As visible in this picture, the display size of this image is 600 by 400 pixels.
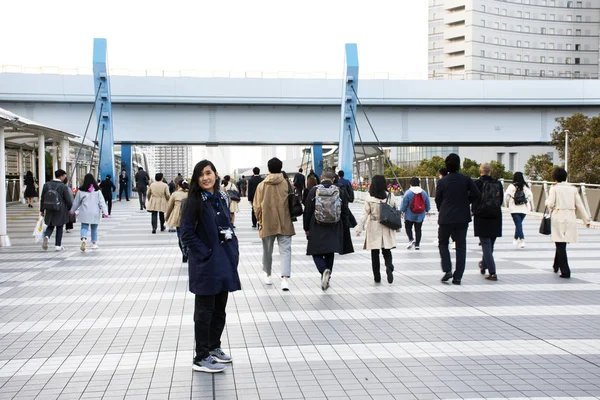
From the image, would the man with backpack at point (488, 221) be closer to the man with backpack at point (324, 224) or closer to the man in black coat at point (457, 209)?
the man in black coat at point (457, 209)

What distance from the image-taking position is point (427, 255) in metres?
13.5

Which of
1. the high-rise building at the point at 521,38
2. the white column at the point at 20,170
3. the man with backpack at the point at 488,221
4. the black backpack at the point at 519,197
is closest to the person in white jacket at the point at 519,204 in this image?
the black backpack at the point at 519,197

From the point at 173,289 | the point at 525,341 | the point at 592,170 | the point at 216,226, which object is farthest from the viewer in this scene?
the point at 592,170

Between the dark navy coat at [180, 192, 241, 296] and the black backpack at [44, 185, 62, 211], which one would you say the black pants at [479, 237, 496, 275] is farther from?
the black backpack at [44, 185, 62, 211]

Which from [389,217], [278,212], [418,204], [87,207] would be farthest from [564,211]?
[87,207]

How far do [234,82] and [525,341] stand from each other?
33165 millimetres

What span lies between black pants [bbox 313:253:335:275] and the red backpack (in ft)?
16.5

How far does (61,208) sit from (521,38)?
367 ft

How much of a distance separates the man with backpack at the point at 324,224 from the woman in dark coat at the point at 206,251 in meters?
3.71

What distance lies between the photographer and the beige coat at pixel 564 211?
10.2 metres

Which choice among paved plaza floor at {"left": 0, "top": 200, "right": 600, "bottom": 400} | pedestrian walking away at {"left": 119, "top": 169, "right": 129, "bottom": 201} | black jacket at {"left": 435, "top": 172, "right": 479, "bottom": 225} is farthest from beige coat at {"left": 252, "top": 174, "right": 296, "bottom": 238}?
pedestrian walking away at {"left": 119, "top": 169, "right": 129, "bottom": 201}

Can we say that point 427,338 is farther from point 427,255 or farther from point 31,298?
point 427,255

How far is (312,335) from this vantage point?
21.8ft

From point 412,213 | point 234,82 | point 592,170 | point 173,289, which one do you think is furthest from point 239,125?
point 173,289
